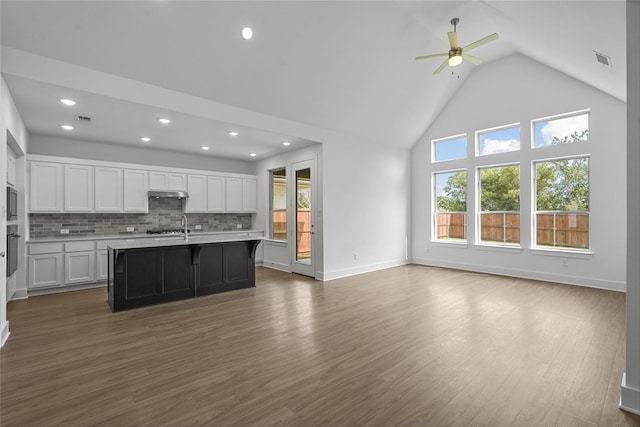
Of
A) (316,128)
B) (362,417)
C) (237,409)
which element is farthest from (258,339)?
(316,128)

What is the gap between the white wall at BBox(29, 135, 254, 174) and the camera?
5.62 m

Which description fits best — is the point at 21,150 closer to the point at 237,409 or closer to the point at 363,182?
the point at 237,409

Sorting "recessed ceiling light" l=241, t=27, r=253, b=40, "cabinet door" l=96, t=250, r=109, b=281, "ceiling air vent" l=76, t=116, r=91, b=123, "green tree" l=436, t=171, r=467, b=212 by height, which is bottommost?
"cabinet door" l=96, t=250, r=109, b=281

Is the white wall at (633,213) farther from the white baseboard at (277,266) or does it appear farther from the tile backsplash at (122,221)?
the tile backsplash at (122,221)

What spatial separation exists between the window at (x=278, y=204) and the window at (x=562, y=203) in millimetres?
5114

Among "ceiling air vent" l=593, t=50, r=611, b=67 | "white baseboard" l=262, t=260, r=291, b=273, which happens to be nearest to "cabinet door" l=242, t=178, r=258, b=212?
"white baseboard" l=262, t=260, r=291, b=273

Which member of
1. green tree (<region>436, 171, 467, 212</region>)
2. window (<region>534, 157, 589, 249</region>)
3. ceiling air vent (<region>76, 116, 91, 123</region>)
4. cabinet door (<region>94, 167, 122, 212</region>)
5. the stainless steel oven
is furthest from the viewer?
green tree (<region>436, 171, 467, 212</region>)

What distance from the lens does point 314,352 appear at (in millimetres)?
2902

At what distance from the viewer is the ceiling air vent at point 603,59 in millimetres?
3705

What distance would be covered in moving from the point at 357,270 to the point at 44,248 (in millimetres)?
5472

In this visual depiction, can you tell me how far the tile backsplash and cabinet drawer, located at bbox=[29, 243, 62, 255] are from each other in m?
0.70

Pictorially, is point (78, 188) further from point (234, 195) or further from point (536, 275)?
point (536, 275)

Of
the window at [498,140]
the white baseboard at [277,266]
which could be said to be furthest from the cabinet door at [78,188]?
the window at [498,140]

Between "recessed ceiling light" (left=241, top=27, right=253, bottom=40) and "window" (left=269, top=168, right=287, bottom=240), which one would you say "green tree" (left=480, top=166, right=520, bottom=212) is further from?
"recessed ceiling light" (left=241, top=27, right=253, bottom=40)
